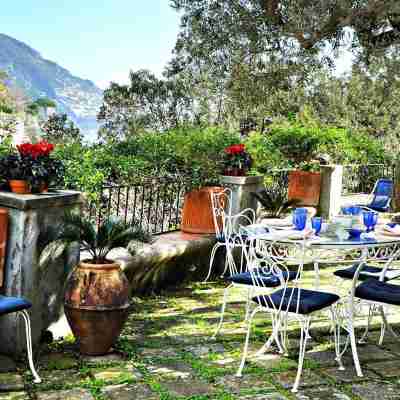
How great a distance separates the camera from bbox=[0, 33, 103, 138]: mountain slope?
305 ft

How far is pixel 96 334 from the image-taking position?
14.1ft

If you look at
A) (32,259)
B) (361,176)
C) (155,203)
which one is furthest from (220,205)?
(361,176)

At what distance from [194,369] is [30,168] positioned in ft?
5.57

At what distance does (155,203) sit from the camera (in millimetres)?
7469

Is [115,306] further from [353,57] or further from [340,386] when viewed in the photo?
[353,57]

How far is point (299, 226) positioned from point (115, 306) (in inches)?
51.3

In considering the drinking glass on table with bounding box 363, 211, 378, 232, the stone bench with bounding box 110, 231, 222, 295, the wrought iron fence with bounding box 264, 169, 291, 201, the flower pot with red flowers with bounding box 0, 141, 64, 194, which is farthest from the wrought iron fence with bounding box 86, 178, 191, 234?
the drinking glass on table with bounding box 363, 211, 378, 232

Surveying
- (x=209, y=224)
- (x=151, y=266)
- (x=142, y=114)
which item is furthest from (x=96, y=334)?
(x=142, y=114)

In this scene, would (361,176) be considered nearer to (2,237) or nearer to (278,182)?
(278,182)

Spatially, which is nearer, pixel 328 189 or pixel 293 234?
pixel 293 234

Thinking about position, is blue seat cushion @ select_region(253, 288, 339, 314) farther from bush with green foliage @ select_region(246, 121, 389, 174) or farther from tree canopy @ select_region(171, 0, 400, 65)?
tree canopy @ select_region(171, 0, 400, 65)

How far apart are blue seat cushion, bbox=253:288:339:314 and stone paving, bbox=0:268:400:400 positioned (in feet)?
1.46

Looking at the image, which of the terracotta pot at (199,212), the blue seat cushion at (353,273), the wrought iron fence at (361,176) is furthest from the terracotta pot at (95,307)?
the wrought iron fence at (361,176)

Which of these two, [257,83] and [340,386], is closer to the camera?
[340,386]
